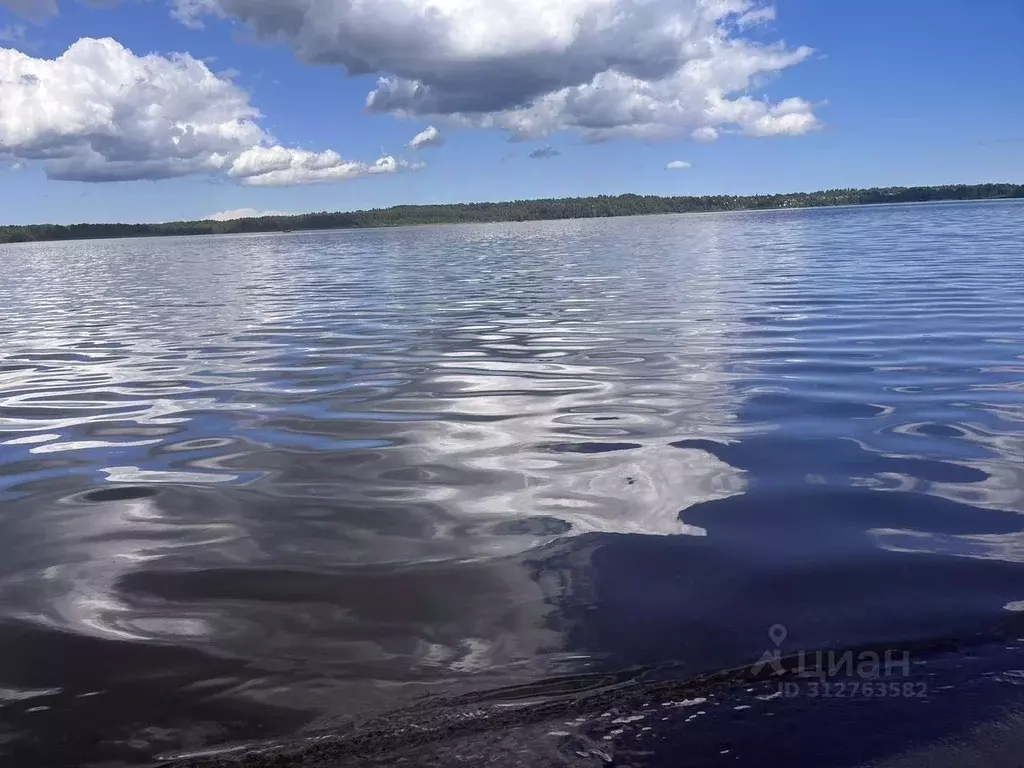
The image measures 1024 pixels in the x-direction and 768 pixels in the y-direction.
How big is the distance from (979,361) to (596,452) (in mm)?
7064

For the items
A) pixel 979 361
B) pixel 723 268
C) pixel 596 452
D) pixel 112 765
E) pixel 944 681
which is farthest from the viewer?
pixel 723 268

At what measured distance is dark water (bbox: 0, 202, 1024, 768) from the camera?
13.8 ft

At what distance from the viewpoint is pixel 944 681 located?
159 inches

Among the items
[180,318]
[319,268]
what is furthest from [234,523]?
[319,268]

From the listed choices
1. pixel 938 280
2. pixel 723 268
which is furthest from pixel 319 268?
pixel 938 280

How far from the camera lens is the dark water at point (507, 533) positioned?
13.8 ft

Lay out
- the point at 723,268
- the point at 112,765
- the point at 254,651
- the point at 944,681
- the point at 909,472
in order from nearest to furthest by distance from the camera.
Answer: the point at 112,765 < the point at 944,681 < the point at 254,651 < the point at 909,472 < the point at 723,268

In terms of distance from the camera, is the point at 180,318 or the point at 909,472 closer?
the point at 909,472

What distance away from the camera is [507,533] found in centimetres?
649

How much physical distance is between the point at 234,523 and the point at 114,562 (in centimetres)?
97

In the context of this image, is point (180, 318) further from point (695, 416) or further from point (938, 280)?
point (938, 280)

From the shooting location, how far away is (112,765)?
3783 millimetres

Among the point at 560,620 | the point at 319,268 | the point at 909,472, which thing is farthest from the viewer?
the point at 319,268

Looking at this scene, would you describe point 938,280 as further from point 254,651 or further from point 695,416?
point 254,651
